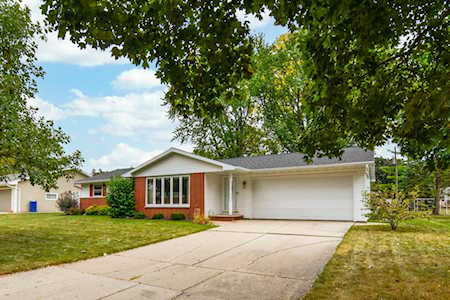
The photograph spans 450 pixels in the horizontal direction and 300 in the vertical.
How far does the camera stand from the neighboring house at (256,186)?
1459cm


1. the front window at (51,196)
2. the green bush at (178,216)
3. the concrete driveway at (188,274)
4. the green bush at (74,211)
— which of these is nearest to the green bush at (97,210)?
the green bush at (74,211)

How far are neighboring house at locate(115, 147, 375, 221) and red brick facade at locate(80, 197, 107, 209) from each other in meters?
5.10

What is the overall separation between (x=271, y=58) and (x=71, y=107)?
1717 centimetres

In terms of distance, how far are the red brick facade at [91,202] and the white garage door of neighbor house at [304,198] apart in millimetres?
11016

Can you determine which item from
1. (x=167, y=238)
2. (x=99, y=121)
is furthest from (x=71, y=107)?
(x=167, y=238)

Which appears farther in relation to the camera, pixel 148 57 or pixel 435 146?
pixel 435 146

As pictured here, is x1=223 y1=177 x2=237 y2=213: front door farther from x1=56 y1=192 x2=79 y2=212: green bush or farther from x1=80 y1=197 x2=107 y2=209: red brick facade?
x1=56 y1=192 x2=79 y2=212: green bush

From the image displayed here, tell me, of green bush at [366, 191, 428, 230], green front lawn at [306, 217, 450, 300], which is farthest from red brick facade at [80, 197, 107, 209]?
green front lawn at [306, 217, 450, 300]

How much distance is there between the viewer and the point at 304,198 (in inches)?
612

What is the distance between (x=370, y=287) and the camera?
466 cm

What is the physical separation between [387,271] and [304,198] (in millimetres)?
10067

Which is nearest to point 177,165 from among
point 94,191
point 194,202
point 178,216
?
point 194,202

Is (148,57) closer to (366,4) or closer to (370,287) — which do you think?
(366,4)

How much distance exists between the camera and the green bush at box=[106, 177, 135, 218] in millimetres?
17750
